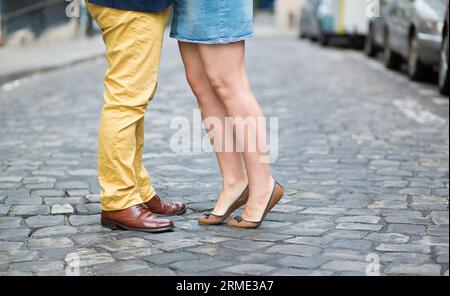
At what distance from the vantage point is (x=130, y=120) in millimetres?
4023

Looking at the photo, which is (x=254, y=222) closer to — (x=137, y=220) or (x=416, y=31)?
(x=137, y=220)

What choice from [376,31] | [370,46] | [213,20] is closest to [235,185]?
[213,20]

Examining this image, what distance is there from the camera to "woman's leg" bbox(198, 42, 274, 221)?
4.02 metres

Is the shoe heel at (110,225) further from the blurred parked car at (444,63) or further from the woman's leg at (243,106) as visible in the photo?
the blurred parked car at (444,63)

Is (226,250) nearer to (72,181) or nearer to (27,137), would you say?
(72,181)

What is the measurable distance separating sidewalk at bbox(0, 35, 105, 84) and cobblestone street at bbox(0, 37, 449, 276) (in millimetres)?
2986

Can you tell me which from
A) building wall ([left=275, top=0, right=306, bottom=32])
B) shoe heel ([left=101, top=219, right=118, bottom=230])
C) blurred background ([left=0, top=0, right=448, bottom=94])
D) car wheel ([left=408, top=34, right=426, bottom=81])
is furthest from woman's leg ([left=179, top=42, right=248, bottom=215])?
building wall ([left=275, top=0, right=306, bottom=32])

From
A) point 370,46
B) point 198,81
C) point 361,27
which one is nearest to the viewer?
point 198,81

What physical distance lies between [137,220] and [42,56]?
1367 centimetres

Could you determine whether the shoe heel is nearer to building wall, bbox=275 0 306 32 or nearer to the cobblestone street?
the cobblestone street

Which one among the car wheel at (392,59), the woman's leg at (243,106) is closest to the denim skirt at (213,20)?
the woman's leg at (243,106)

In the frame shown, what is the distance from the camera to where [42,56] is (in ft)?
56.4

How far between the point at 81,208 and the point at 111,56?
1.02 m

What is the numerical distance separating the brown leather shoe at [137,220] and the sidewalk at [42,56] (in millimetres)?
8446
